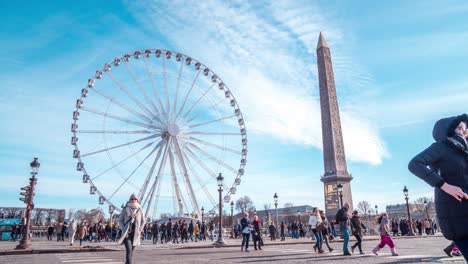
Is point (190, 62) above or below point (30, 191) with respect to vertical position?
above

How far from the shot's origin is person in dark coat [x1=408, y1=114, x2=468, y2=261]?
3.00 m

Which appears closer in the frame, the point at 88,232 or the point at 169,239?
the point at 169,239

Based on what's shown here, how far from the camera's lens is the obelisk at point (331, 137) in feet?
116

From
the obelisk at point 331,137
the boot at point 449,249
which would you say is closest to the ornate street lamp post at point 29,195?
the boot at point 449,249

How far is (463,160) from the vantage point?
3.16 meters

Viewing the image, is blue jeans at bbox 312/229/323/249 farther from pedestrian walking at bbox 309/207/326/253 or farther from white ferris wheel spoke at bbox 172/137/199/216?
white ferris wheel spoke at bbox 172/137/199/216

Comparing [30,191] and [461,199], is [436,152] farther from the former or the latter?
[30,191]

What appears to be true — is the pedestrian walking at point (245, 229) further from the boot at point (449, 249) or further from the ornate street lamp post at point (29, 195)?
the ornate street lamp post at point (29, 195)

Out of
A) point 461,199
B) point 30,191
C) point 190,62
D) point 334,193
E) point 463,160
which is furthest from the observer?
point 334,193

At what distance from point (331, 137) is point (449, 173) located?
108ft

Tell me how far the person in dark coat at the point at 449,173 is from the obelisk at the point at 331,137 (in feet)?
106

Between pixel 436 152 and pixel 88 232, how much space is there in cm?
4221

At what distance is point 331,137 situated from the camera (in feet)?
116

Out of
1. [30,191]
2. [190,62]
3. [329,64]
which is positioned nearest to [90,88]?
[190,62]
